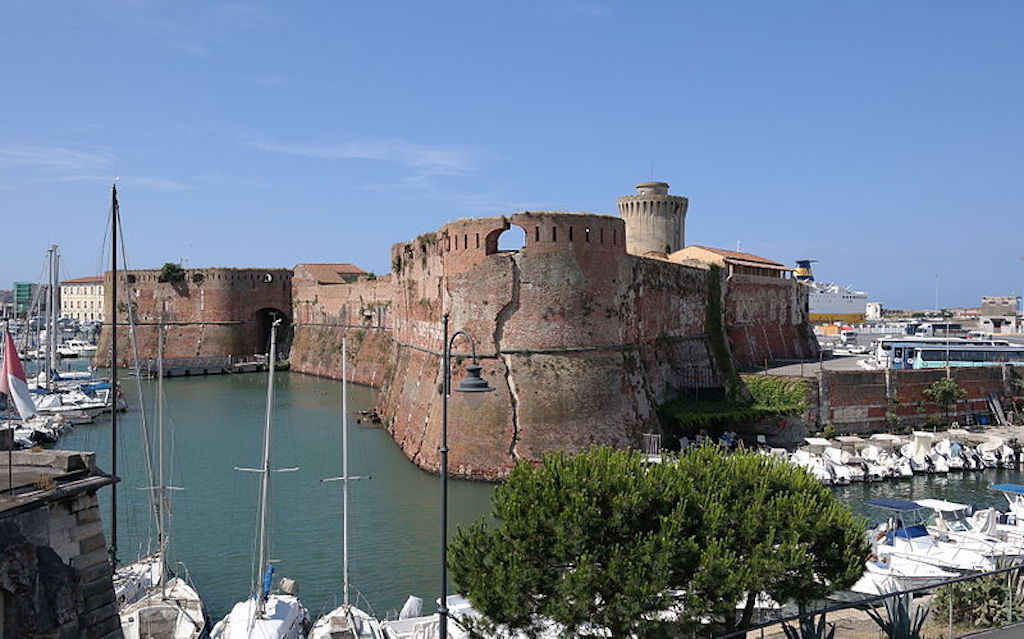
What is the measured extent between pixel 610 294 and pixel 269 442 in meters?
13.9

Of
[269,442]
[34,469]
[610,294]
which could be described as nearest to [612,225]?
[610,294]

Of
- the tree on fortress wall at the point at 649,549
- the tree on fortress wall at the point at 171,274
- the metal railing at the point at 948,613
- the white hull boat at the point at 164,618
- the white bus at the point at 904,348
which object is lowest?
the white hull boat at the point at 164,618

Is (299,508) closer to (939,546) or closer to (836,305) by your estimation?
(939,546)

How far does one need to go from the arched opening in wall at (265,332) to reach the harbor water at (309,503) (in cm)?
2798

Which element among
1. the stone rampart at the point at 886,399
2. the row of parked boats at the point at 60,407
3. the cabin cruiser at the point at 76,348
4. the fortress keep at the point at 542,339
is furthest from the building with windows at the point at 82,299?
the stone rampart at the point at 886,399

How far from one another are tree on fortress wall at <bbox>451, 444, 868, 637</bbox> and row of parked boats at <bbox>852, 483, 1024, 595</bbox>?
21.2ft

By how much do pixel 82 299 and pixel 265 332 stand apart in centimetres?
7505

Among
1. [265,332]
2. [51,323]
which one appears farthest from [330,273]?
[51,323]

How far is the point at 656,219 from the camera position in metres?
57.9

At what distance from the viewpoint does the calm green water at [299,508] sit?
20191mm

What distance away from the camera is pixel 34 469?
12719mm

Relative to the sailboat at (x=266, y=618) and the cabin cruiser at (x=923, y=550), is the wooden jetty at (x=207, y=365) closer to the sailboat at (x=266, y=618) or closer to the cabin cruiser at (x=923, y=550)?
the sailboat at (x=266, y=618)

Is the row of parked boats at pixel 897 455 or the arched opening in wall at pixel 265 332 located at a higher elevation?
the arched opening in wall at pixel 265 332

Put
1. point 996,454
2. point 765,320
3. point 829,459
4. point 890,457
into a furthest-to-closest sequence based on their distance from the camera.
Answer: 1. point 765,320
2. point 996,454
3. point 890,457
4. point 829,459
